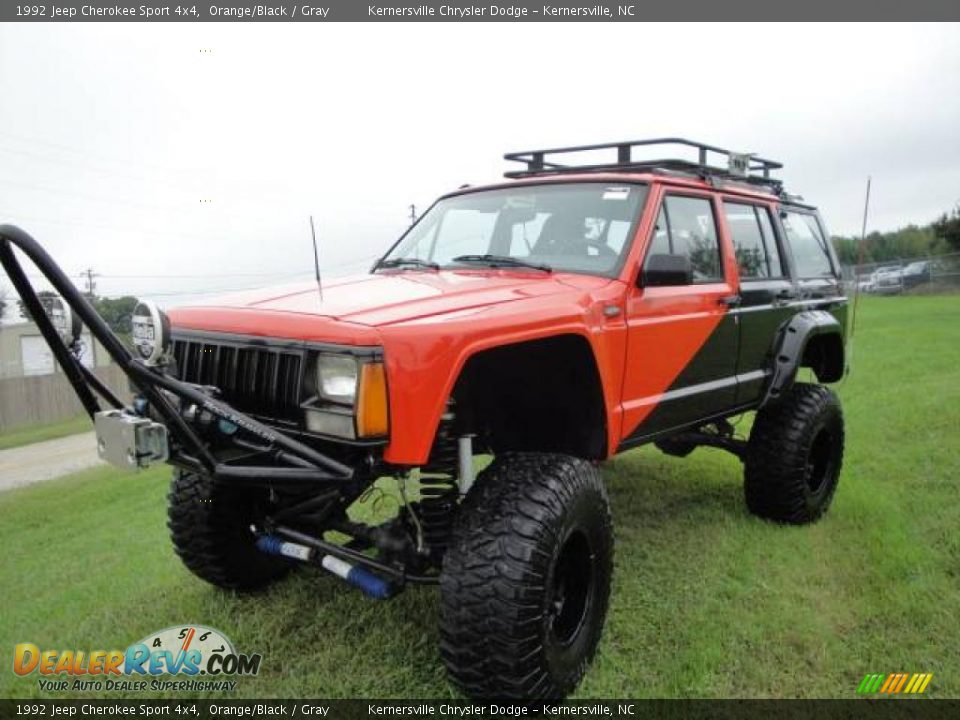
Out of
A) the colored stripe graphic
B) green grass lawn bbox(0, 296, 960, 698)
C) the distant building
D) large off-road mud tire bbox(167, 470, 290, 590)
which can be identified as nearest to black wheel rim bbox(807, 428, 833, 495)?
green grass lawn bbox(0, 296, 960, 698)

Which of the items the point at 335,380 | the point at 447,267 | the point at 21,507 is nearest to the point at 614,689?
the point at 335,380

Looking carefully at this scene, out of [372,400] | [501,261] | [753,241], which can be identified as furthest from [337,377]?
[753,241]

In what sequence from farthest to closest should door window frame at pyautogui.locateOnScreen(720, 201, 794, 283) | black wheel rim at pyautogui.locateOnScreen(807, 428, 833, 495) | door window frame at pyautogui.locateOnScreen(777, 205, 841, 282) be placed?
black wheel rim at pyautogui.locateOnScreen(807, 428, 833, 495)
door window frame at pyautogui.locateOnScreen(777, 205, 841, 282)
door window frame at pyautogui.locateOnScreen(720, 201, 794, 283)

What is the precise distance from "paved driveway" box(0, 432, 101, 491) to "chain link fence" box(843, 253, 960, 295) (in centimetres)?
2683

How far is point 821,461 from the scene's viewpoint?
5324 mm

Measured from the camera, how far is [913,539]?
4.53 meters

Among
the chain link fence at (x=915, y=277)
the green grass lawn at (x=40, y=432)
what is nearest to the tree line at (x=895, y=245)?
the chain link fence at (x=915, y=277)

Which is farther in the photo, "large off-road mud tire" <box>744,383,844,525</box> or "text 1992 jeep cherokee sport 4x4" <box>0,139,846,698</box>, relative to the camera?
"large off-road mud tire" <box>744,383,844,525</box>

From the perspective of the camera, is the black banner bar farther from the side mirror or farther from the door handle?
the door handle

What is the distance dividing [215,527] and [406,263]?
5.52ft

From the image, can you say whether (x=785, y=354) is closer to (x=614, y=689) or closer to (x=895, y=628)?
(x=895, y=628)

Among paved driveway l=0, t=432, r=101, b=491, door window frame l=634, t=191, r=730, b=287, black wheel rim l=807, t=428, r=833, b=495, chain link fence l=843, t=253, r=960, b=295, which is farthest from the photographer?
chain link fence l=843, t=253, r=960, b=295

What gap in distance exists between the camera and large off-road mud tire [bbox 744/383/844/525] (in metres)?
4.78

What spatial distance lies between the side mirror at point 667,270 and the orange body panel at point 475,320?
0.10 m
